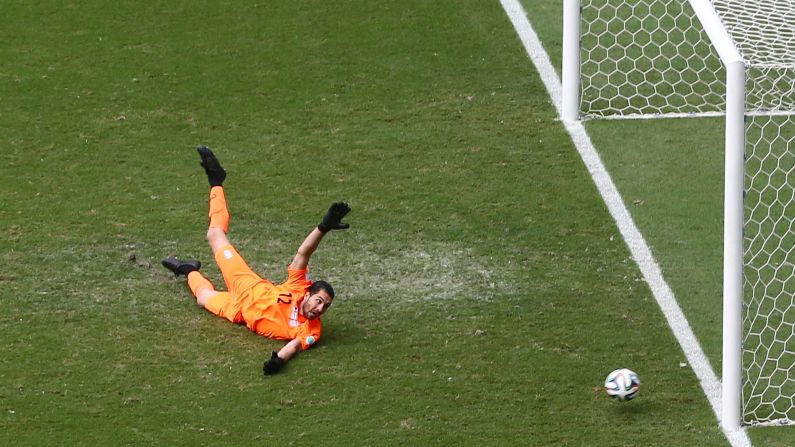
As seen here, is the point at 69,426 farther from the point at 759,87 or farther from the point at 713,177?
the point at 759,87

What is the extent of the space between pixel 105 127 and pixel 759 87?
4843 mm

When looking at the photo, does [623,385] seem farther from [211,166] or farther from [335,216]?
[211,166]

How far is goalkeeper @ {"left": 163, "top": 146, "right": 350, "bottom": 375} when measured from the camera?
809 cm

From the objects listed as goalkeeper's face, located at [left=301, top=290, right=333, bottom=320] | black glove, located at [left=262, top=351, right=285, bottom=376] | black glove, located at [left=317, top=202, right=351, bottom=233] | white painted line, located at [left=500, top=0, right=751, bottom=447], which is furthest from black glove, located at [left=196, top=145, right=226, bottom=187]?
white painted line, located at [left=500, top=0, right=751, bottom=447]

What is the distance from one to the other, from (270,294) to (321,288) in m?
0.38

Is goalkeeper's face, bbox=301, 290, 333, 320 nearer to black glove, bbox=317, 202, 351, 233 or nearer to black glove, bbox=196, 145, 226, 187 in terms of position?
black glove, bbox=317, 202, 351, 233

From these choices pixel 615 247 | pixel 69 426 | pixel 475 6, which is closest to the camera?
pixel 69 426

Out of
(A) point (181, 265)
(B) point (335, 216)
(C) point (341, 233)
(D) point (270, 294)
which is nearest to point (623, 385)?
(B) point (335, 216)

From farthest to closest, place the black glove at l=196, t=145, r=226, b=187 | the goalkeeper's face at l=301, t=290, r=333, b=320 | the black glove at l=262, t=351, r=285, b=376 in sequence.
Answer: the black glove at l=196, t=145, r=226, b=187
the goalkeeper's face at l=301, t=290, r=333, b=320
the black glove at l=262, t=351, r=285, b=376

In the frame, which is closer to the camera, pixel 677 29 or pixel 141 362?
pixel 141 362

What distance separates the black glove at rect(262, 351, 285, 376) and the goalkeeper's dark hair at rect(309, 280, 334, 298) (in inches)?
17.7

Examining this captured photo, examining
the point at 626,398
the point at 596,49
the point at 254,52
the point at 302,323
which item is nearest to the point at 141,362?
the point at 302,323

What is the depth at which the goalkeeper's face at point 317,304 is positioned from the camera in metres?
8.05

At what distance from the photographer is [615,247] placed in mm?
9227
